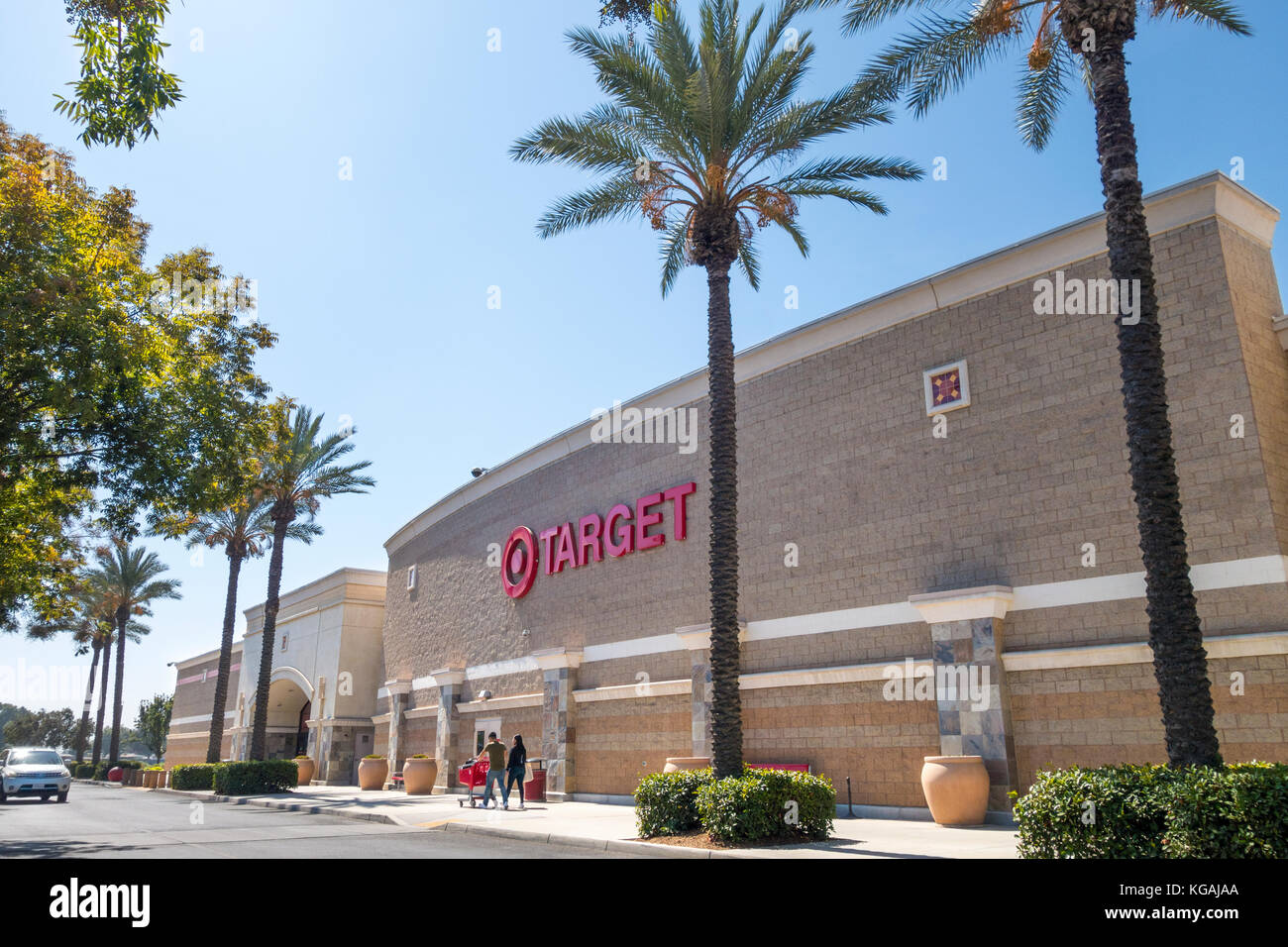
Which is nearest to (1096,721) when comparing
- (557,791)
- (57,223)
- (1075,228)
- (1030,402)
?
(1030,402)

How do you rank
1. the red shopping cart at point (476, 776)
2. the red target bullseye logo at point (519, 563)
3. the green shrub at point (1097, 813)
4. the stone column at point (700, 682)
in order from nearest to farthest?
the green shrub at point (1097, 813) < the stone column at point (700, 682) < the red shopping cart at point (476, 776) < the red target bullseye logo at point (519, 563)

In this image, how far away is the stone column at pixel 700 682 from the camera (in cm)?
2166

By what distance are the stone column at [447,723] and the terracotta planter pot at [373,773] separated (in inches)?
93.6

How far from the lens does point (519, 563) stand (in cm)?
3062

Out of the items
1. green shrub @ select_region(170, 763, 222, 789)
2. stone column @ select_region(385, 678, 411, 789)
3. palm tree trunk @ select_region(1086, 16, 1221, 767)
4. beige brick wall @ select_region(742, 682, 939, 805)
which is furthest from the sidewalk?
green shrub @ select_region(170, 763, 222, 789)

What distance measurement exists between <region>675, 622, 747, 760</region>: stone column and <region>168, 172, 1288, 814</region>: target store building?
0.09 metres

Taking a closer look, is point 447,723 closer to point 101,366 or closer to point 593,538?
point 593,538

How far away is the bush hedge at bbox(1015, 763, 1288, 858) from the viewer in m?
8.67

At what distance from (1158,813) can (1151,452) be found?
4.06 meters

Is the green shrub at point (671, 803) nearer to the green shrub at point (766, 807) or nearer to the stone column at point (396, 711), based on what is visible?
the green shrub at point (766, 807)

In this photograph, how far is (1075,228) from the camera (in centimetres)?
1712

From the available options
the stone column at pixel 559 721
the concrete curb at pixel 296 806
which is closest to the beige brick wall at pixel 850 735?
the stone column at pixel 559 721
